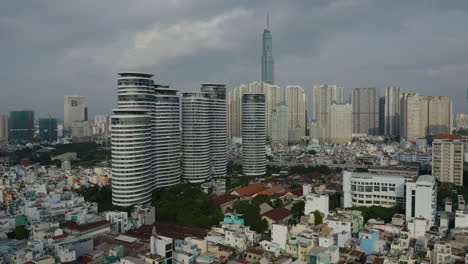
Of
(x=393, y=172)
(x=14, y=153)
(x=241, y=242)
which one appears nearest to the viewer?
(x=241, y=242)

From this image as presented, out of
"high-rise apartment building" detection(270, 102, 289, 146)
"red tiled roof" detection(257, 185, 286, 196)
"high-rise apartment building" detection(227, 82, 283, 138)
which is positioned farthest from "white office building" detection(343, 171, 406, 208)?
"high-rise apartment building" detection(227, 82, 283, 138)

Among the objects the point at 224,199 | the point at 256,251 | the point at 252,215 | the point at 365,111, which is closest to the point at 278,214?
the point at 252,215

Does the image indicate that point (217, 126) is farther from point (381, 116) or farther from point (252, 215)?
point (381, 116)

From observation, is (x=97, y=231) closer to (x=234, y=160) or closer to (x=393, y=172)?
(x=393, y=172)

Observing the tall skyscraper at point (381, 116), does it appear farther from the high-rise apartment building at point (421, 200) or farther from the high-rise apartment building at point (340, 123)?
the high-rise apartment building at point (421, 200)

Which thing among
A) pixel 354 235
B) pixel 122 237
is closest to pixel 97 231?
pixel 122 237

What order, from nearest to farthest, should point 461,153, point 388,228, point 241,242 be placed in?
point 241,242
point 388,228
point 461,153
